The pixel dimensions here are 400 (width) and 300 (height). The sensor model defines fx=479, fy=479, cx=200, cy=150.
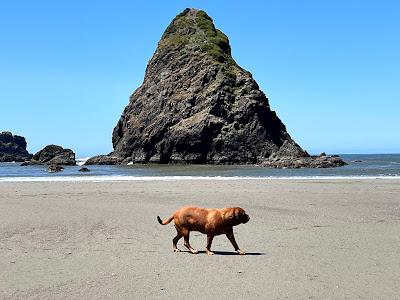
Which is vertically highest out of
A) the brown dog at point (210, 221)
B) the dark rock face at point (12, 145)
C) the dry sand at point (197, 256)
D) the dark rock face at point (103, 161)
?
the dark rock face at point (12, 145)

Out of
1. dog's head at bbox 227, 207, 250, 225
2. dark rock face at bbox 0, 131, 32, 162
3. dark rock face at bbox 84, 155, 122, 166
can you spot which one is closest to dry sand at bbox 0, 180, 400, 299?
dog's head at bbox 227, 207, 250, 225

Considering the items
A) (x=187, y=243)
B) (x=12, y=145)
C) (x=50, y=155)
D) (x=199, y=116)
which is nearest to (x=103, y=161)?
(x=50, y=155)

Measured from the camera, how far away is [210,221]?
9516mm

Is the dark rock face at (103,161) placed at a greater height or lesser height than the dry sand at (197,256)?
greater

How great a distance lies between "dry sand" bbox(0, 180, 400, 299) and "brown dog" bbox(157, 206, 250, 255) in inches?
13.4

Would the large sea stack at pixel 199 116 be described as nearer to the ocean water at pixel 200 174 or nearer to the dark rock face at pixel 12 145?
the ocean water at pixel 200 174

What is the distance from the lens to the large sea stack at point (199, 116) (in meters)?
94.7

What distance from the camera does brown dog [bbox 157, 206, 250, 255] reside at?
9.38 m

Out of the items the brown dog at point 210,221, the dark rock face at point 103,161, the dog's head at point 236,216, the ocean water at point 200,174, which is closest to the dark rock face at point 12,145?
the dark rock face at point 103,161

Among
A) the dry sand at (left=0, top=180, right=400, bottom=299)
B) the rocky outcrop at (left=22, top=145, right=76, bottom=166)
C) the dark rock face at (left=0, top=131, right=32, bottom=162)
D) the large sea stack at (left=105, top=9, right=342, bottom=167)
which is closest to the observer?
the dry sand at (left=0, top=180, right=400, bottom=299)

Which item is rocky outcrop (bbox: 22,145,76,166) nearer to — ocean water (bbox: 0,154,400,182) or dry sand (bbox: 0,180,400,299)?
ocean water (bbox: 0,154,400,182)

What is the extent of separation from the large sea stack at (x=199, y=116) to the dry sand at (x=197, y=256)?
72727 millimetres

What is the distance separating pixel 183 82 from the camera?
10850cm

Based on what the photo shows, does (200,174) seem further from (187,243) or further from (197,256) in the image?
(197,256)
